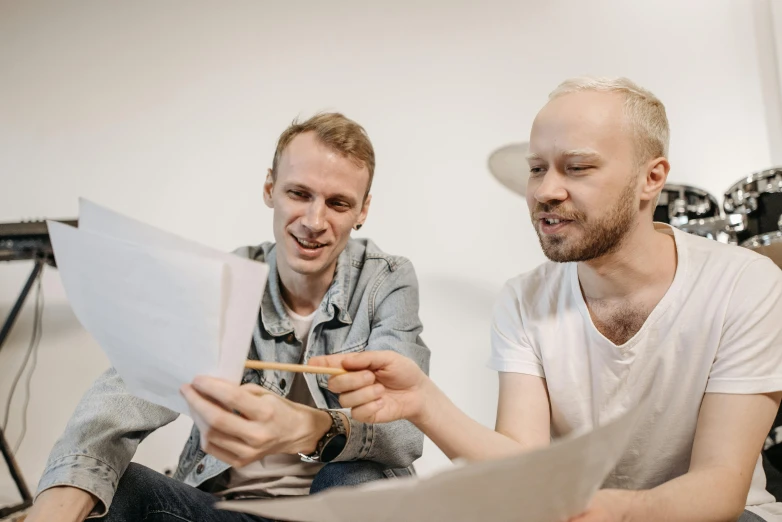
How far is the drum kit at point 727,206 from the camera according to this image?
5.45ft

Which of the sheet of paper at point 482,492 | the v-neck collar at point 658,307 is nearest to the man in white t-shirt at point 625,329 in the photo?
the v-neck collar at point 658,307

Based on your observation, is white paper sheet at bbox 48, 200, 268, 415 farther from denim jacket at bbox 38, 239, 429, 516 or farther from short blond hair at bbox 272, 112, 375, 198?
short blond hair at bbox 272, 112, 375, 198

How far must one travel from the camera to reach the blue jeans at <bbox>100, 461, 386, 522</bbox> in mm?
913

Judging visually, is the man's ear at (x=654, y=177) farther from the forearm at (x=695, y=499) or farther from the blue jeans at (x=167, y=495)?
the blue jeans at (x=167, y=495)

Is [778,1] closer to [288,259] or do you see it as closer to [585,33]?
[585,33]

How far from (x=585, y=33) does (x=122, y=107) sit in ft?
5.12

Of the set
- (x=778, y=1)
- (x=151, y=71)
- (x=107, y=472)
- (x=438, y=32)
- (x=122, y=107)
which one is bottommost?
(x=107, y=472)

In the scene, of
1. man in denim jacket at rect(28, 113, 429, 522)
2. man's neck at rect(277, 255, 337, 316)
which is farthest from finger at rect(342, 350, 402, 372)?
man's neck at rect(277, 255, 337, 316)

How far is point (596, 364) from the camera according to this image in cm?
99

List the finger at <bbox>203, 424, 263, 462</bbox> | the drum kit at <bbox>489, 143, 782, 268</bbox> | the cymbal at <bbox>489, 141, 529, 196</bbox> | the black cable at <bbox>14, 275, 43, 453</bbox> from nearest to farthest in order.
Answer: the finger at <bbox>203, 424, 263, 462</bbox>
the cymbal at <bbox>489, 141, 529, 196</bbox>
the drum kit at <bbox>489, 143, 782, 268</bbox>
the black cable at <bbox>14, 275, 43, 453</bbox>

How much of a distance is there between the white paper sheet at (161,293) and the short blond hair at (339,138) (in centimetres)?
64

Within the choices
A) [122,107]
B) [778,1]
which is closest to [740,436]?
[778,1]

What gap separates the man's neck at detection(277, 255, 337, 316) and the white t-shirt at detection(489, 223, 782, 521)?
0.37 meters

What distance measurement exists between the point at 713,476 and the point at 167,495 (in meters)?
0.77
